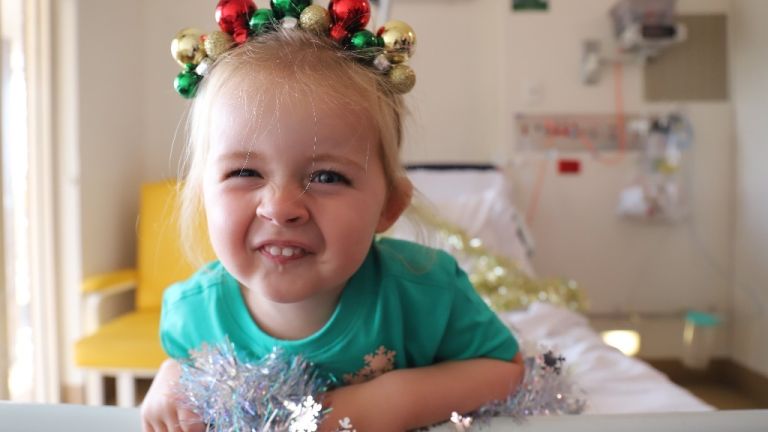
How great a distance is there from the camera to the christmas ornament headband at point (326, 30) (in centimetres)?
65

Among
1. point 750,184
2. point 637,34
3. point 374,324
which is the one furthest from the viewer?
point 750,184

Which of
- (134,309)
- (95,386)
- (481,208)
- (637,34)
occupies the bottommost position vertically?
(95,386)

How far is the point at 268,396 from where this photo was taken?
604mm

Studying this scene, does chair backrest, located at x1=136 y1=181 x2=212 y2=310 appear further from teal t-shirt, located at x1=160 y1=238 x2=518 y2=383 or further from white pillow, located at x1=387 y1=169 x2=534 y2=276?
teal t-shirt, located at x1=160 y1=238 x2=518 y2=383

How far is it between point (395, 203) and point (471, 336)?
192 millimetres

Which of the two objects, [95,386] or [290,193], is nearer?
[290,193]

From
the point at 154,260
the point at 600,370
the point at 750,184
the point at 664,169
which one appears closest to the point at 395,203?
the point at 600,370

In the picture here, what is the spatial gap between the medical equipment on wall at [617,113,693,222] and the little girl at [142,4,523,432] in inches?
89.4

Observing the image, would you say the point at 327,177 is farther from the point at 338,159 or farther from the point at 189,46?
the point at 189,46

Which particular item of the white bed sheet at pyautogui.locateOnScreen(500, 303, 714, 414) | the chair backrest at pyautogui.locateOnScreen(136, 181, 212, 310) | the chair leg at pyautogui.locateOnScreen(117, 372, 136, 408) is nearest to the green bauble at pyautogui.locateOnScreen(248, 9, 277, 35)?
the white bed sheet at pyautogui.locateOnScreen(500, 303, 714, 414)

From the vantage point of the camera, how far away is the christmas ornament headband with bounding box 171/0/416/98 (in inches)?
25.8

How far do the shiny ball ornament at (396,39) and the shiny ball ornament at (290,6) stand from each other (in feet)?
0.29

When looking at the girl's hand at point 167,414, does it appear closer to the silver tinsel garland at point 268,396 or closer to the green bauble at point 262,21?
the silver tinsel garland at point 268,396

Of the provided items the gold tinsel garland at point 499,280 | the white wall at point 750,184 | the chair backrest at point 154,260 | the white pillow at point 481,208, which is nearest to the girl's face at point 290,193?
the gold tinsel garland at point 499,280
